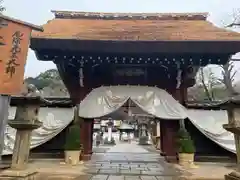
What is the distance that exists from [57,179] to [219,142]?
5.51 m

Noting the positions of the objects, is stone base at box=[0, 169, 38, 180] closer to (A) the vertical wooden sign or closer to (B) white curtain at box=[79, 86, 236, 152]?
(A) the vertical wooden sign

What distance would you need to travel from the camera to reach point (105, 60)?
317 inches

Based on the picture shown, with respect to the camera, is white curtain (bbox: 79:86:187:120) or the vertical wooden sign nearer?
the vertical wooden sign

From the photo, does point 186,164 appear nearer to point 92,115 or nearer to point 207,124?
point 207,124

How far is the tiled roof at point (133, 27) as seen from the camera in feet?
→ 25.3

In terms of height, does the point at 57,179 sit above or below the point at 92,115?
below

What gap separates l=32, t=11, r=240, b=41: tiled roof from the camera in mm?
7711

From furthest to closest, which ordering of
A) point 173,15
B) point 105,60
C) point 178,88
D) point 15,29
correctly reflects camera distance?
point 173,15, point 178,88, point 105,60, point 15,29

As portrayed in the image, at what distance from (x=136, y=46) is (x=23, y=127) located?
3919 millimetres

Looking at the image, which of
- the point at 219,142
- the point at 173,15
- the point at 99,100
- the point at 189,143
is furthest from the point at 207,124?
the point at 173,15

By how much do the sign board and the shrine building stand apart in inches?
130

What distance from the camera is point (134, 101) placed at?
8203 mm

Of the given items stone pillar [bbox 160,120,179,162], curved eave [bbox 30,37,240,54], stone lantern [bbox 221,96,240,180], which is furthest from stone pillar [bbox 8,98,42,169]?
stone pillar [bbox 160,120,179,162]

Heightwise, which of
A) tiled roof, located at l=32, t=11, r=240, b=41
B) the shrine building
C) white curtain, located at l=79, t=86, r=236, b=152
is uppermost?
tiled roof, located at l=32, t=11, r=240, b=41
